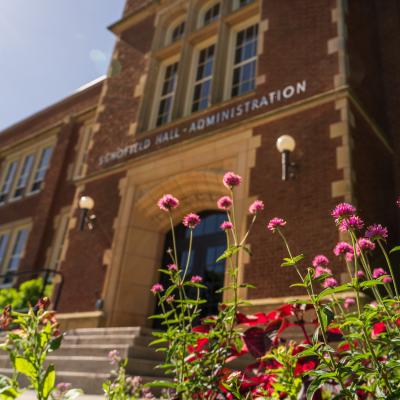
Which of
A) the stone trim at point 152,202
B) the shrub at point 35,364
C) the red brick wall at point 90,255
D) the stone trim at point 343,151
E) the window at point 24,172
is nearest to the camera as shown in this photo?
the shrub at point 35,364

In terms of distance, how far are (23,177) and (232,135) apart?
12.0m

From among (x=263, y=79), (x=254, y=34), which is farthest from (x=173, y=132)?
(x=254, y=34)

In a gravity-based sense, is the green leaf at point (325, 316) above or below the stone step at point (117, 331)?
below

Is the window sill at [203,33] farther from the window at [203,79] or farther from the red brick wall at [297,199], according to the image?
the red brick wall at [297,199]

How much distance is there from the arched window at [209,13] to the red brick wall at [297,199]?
5.14 m

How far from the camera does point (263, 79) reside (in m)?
8.47

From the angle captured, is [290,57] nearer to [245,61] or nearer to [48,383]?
A: [245,61]

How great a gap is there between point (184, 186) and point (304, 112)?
2.92 metres

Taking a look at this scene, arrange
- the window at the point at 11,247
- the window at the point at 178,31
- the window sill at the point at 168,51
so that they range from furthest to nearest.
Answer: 1. the window at the point at 11,247
2. the window at the point at 178,31
3. the window sill at the point at 168,51

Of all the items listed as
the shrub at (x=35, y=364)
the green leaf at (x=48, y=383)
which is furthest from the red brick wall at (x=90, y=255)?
the green leaf at (x=48, y=383)

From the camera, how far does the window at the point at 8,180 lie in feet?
57.8

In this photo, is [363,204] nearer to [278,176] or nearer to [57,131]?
[278,176]

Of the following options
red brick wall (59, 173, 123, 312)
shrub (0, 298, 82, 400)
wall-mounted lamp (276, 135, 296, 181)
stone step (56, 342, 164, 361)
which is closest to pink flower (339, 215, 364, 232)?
shrub (0, 298, 82, 400)

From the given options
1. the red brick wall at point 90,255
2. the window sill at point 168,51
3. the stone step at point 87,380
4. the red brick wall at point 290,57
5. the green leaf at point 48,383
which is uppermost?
the window sill at point 168,51
